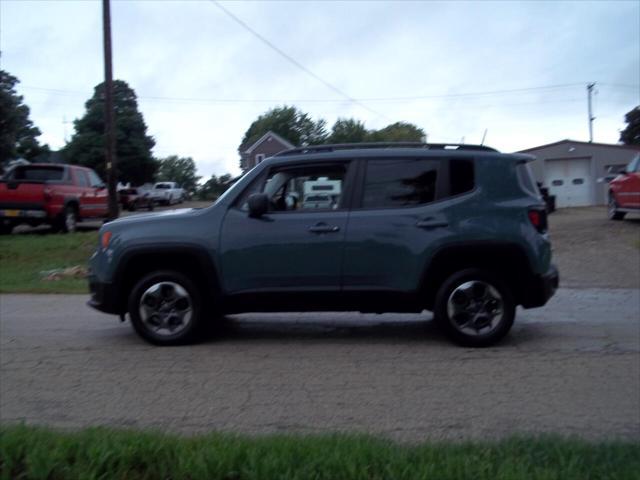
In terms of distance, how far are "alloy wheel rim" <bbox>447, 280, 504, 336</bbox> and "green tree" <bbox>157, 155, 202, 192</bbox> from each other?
49.2 m

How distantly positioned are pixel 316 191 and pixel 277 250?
31.2 inches

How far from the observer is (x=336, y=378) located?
21.8ft

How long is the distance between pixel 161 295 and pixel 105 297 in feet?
1.87

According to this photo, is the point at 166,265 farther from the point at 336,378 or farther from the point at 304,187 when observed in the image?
the point at 336,378

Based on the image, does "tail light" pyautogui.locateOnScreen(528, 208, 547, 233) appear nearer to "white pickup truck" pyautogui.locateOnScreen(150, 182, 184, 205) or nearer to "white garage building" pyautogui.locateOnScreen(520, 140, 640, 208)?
"white garage building" pyautogui.locateOnScreen(520, 140, 640, 208)

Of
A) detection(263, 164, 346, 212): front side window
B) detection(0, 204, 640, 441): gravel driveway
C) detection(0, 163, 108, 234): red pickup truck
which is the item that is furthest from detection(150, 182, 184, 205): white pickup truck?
detection(263, 164, 346, 212): front side window

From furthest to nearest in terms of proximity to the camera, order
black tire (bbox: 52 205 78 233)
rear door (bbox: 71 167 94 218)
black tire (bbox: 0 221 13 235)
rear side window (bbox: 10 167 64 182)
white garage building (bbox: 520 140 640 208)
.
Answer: white garage building (bbox: 520 140 640 208) < rear door (bbox: 71 167 94 218) < black tire (bbox: 0 221 13 235) < rear side window (bbox: 10 167 64 182) < black tire (bbox: 52 205 78 233)

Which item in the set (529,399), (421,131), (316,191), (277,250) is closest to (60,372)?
(277,250)

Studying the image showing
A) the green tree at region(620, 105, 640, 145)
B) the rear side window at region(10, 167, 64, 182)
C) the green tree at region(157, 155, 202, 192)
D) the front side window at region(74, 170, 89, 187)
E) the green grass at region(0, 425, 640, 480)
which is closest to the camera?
the green grass at region(0, 425, 640, 480)

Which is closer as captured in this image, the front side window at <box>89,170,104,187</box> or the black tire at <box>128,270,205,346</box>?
the black tire at <box>128,270,205,346</box>

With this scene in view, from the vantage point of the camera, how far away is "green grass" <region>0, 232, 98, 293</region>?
12265 mm

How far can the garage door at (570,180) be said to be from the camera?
35.2m

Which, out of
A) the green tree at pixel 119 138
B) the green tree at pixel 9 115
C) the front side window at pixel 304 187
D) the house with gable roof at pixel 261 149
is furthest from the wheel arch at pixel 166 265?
the green tree at pixel 119 138

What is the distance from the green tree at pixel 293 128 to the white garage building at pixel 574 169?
63.9 feet
